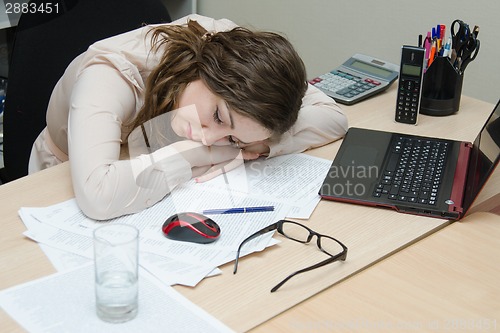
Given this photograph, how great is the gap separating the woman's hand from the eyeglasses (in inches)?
9.6

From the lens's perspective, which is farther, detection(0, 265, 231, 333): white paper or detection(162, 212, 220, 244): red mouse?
detection(162, 212, 220, 244): red mouse

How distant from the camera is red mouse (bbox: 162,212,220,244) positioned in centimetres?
110

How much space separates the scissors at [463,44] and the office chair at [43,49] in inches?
30.7

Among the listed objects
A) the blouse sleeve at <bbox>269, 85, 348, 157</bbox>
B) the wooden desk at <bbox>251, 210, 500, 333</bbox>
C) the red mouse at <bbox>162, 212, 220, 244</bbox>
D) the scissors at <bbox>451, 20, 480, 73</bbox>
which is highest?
the scissors at <bbox>451, 20, 480, 73</bbox>

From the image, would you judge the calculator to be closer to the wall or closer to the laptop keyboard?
the laptop keyboard

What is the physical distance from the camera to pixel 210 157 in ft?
4.41

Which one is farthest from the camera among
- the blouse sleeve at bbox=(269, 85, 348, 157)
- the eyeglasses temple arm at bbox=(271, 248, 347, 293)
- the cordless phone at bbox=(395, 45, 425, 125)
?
the cordless phone at bbox=(395, 45, 425, 125)

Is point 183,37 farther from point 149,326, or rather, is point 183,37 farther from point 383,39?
point 383,39

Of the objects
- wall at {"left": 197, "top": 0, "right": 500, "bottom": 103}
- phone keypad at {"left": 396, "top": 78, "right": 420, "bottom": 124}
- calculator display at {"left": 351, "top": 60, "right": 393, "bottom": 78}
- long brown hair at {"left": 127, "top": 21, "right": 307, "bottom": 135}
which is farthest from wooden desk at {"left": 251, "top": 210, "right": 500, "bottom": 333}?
wall at {"left": 197, "top": 0, "right": 500, "bottom": 103}

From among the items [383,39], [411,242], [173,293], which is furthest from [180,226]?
[383,39]

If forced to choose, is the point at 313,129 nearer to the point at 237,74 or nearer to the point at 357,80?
the point at 237,74

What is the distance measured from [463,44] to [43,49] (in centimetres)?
102

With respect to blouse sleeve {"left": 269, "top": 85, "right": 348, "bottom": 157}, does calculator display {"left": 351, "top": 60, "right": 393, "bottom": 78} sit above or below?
above

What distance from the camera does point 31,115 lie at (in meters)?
1.56
